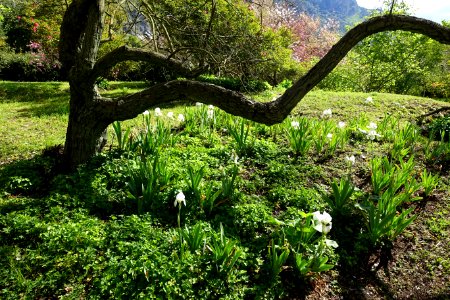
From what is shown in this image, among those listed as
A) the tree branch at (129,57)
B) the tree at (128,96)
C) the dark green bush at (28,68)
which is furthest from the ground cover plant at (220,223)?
the dark green bush at (28,68)

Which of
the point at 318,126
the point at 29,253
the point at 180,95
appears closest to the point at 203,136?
the point at 180,95

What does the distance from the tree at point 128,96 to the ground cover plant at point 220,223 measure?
0.36 m

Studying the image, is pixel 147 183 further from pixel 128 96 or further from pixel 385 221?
pixel 385 221

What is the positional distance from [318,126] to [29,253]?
4221mm

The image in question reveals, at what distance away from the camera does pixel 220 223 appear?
9.02 feet

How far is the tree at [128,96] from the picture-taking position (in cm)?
344

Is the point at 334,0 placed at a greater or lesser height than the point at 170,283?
greater

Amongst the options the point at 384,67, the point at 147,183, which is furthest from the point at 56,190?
the point at 384,67

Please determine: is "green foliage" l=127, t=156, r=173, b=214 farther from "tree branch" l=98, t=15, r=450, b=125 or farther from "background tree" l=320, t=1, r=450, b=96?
"background tree" l=320, t=1, r=450, b=96

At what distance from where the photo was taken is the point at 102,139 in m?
4.27

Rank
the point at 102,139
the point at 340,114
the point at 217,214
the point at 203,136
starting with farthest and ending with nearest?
the point at 340,114, the point at 203,136, the point at 102,139, the point at 217,214

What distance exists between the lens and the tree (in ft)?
11.3

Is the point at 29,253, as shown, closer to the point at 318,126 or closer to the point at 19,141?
the point at 19,141

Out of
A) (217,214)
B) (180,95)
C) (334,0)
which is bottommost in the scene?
(217,214)
